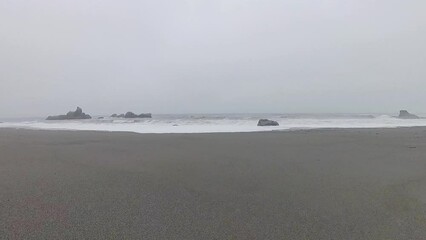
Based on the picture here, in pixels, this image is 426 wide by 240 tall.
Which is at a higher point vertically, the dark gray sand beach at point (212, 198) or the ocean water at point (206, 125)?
the ocean water at point (206, 125)

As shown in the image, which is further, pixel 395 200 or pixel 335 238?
pixel 395 200

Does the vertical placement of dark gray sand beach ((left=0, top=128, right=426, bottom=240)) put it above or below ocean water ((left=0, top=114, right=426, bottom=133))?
below

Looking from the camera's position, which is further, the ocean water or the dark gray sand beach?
the ocean water

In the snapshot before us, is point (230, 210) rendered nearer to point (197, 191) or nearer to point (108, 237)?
point (197, 191)

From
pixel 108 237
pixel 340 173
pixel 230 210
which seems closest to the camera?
pixel 108 237

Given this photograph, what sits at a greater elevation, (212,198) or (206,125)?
(206,125)

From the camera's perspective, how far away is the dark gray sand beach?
12.3ft

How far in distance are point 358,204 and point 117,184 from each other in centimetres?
399

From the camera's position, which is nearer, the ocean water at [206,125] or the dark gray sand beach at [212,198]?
the dark gray sand beach at [212,198]

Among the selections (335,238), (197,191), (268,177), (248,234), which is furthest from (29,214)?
(268,177)

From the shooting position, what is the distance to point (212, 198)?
196 inches

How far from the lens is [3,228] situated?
12.0 feet

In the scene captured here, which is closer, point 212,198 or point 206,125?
point 212,198

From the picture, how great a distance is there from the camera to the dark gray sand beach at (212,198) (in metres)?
3.75
